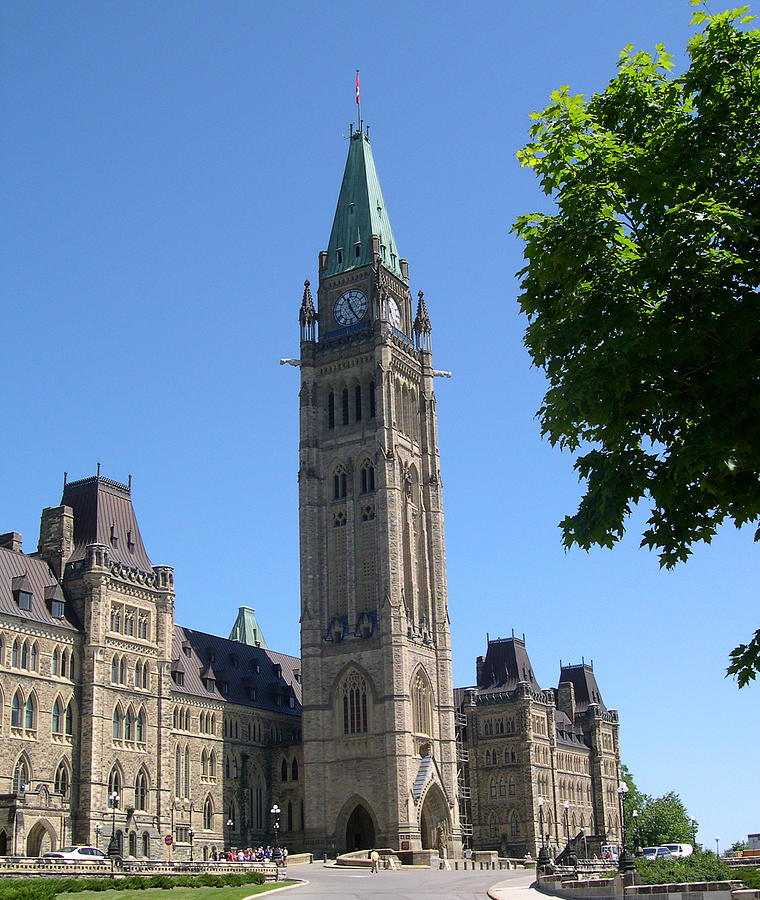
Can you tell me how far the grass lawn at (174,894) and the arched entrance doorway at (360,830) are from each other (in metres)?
43.9

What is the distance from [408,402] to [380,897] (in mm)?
62354

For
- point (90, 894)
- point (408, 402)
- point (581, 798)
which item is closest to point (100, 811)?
point (90, 894)

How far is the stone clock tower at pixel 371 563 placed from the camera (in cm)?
8500

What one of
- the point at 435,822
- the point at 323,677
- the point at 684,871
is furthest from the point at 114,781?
the point at 684,871

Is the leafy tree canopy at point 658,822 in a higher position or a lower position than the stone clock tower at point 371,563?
lower

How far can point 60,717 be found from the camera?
6625 centimetres

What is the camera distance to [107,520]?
74.0 metres

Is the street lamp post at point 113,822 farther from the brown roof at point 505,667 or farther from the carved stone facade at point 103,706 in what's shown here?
the brown roof at point 505,667

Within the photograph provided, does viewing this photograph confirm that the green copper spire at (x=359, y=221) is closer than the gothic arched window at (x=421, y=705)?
No

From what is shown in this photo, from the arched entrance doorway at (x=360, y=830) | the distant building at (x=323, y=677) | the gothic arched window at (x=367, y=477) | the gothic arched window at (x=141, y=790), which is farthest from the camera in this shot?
the gothic arched window at (x=367, y=477)

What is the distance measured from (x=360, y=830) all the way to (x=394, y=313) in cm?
4234

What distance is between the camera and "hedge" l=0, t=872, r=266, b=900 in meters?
31.9

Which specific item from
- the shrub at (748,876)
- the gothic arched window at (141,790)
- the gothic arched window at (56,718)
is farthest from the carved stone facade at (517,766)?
the shrub at (748,876)

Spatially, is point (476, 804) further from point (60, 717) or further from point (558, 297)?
point (558, 297)
